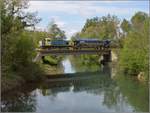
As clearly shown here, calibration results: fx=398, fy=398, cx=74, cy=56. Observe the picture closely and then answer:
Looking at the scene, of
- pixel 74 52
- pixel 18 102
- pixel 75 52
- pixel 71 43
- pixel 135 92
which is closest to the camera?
pixel 18 102

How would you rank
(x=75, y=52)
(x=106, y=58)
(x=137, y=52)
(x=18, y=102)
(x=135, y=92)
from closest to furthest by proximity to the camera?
(x=18, y=102) → (x=135, y=92) → (x=137, y=52) → (x=75, y=52) → (x=106, y=58)

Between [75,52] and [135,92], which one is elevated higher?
[75,52]

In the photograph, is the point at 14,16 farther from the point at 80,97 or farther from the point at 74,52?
the point at 74,52

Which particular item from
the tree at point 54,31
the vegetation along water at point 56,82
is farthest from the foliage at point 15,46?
the tree at point 54,31

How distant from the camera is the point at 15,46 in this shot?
27.4 metres

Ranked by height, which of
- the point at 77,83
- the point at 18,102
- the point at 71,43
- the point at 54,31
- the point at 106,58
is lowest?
the point at 77,83

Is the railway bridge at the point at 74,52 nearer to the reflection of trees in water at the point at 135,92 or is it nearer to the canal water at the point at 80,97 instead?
the canal water at the point at 80,97

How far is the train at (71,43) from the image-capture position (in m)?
50.0

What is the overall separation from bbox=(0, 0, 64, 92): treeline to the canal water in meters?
0.86

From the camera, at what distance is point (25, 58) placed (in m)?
29.9

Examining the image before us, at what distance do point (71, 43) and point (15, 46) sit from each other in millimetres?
27248

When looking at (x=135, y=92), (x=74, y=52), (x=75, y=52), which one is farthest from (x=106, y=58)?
(x=135, y=92)

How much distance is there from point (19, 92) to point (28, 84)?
141 inches

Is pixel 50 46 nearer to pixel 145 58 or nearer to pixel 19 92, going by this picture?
pixel 145 58
